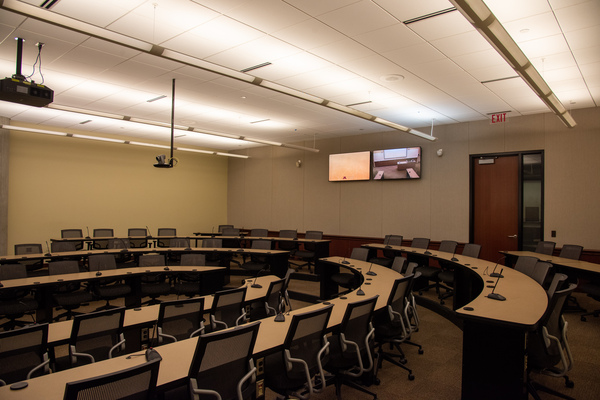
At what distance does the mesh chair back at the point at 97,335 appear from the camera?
Result: 9.73ft

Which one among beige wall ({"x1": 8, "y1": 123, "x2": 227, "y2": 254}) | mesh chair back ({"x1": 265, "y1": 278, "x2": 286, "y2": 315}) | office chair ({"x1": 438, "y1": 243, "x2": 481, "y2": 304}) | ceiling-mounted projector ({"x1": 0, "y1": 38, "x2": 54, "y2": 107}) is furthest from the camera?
beige wall ({"x1": 8, "y1": 123, "x2": 227, "y2": 254})

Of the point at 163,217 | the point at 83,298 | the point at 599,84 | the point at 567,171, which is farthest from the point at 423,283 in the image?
the point at 163,217

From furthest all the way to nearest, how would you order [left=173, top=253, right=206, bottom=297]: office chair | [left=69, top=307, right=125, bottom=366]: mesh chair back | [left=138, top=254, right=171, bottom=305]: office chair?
[left=173, top=253, right=206, bottom=297]: office chair
[left=138, top=254, right=171, bottom=305]: office chair
[left=69, top=307, right=125, bottom=366]: mesh chair back

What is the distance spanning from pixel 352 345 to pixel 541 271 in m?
3.22

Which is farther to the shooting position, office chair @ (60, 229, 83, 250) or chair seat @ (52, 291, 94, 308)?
office chair @ (60, 229, 83, 250)

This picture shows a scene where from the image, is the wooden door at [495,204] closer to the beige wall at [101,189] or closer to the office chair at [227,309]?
the office chair at [227,309]

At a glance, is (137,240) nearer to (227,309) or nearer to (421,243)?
(227,309)

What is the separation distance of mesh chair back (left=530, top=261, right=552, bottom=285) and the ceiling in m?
2.64

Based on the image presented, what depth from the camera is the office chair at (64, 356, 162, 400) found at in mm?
1734

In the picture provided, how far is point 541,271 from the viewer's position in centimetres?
495

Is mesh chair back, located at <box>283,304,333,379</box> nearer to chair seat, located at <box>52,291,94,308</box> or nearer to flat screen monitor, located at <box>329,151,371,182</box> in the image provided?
chair seat, located at <box>52,291,94,308</box>

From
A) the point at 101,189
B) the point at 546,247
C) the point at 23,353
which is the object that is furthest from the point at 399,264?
the point at 101,189

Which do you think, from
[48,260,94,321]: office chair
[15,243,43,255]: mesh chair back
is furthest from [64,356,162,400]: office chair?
[15,243,43,255]: mesh chair back

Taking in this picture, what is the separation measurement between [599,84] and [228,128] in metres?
7.61
